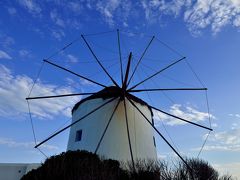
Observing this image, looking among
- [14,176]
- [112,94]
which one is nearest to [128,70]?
[112,94]

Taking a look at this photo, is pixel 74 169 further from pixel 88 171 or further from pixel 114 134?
pixel 114 134

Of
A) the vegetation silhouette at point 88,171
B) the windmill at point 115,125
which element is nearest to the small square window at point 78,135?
the windmill at point 115,125

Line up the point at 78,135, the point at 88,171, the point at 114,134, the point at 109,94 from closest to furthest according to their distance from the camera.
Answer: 1. the point at 88,171
2. the point at 114,134
3. the point at 109,94
4. the point at 78,135

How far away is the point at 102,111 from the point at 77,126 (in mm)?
2181

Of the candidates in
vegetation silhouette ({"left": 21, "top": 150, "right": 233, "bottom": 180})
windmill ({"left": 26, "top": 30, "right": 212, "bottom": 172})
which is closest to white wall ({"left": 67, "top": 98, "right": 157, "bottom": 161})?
windmill ({"left": 26, "top": 30, "right": 212, "bottom": 172})

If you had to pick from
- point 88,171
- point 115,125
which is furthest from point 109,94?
point 88,171

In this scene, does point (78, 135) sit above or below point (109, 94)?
below

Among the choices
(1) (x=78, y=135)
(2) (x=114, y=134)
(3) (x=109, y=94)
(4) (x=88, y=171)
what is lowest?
(4) (x=88, y=171)

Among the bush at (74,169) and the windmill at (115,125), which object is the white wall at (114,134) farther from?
the bush at (74,169)

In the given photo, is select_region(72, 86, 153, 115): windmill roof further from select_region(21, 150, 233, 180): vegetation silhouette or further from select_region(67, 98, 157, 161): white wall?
select_region(21, 150, 233, 180): vegetation silhouette

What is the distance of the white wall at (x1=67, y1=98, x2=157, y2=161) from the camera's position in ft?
51.7

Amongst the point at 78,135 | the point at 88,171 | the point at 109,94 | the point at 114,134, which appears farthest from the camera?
the point at 78,135

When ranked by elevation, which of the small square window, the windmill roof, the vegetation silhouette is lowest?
the vegetation silhouette

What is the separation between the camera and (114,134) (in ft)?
52.9
